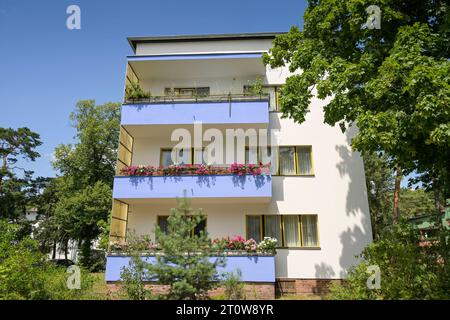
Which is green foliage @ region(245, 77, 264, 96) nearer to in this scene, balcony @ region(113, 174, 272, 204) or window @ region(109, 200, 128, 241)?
balcony @ region(113, 174, 272, 204)

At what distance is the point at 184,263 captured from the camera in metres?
6.06

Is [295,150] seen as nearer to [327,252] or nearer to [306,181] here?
[306,181]

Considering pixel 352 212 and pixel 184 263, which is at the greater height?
pixel 352 212

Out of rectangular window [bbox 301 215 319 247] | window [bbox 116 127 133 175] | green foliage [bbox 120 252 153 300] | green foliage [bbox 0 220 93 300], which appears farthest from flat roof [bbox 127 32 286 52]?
green foliage [bbox 120 252 153 300]

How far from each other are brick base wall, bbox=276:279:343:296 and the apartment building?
0.14ft

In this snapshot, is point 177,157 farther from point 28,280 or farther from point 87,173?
point 87,173

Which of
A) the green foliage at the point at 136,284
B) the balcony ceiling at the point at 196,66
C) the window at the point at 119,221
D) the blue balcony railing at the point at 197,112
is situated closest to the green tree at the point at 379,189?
the balcony ceiling at the point at 196,66

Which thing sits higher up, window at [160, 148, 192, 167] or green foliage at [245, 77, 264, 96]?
green foliage at [245, 77, 264, 96]

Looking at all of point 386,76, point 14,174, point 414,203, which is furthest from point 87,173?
point 414,203

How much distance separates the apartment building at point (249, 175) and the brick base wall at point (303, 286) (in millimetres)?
43

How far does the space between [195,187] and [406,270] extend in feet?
28.3

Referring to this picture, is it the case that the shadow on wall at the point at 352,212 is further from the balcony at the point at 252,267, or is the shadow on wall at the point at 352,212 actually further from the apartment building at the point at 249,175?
the balcony at the point at 252,267

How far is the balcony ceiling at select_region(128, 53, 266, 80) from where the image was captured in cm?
1606

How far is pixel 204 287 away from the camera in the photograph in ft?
20.2
